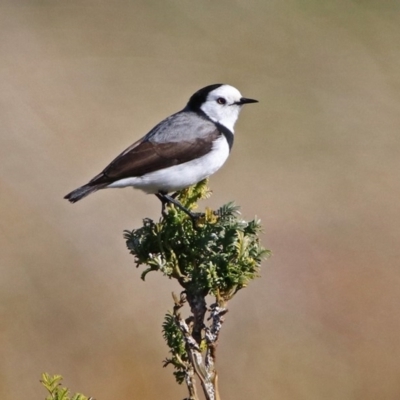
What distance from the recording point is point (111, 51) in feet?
42.8

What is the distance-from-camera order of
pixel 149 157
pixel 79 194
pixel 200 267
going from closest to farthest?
pixel 200 267
pixel 79 194
pixel 149 157

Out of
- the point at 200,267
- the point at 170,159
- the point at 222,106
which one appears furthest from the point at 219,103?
the point at 200,267

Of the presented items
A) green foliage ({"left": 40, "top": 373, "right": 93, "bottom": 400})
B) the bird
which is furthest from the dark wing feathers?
green foliage ({"left": 40, "top": 373, "right": 93, "bottom": 400})

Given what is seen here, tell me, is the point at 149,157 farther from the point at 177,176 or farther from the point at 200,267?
the point at 200,267

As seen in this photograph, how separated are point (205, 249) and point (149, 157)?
185cm

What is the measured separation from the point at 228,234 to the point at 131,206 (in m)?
5.44

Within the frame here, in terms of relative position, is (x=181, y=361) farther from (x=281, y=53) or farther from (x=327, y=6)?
(x=327, y=6)

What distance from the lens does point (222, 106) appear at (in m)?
5.58

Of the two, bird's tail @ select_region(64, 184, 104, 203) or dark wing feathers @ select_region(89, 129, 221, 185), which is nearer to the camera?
bird's tail @ select_region(64, 184, 104, 203)

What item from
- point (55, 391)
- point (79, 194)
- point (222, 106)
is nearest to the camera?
point (55, 391)

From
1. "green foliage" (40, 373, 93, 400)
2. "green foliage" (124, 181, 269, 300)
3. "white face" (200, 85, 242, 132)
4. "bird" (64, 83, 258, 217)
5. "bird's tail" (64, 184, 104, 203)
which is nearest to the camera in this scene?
"green foliage" (40, 373, 93, 400)

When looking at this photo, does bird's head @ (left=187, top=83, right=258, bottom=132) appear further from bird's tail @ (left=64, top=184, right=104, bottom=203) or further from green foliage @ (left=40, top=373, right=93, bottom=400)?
green foliage @ (left=40, top=373, right=93, bottom=400)

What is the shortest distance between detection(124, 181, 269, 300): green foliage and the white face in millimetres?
2231

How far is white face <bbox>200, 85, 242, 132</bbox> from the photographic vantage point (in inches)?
219
